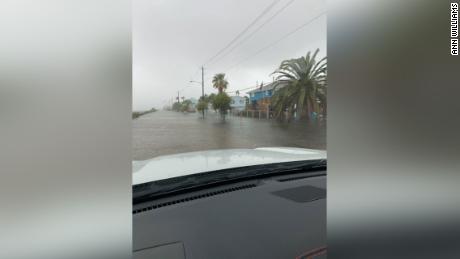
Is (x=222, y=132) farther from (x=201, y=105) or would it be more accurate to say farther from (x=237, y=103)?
(x=237, y=103)

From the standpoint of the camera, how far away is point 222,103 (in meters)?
7.45

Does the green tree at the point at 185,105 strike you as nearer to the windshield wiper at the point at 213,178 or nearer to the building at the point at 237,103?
the building at the point at 237,103

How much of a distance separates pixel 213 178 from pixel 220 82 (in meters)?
6.43

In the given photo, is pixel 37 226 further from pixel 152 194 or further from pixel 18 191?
pixel 152 194

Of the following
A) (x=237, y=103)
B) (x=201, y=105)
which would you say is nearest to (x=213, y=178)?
(x=201, y=105)

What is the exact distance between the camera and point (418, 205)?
1.66ft

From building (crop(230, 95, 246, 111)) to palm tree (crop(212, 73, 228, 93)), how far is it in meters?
0.46

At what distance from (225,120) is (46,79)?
6706 millimetres

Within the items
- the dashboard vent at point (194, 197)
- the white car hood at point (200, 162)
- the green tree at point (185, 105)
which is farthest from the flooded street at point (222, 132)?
the dashboard vent at point (194, 197)

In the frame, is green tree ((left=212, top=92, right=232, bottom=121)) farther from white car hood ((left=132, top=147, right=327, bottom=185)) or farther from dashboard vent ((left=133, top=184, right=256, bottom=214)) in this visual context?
dashboard vent ((left=133, top=184, right=256, bottom=214))

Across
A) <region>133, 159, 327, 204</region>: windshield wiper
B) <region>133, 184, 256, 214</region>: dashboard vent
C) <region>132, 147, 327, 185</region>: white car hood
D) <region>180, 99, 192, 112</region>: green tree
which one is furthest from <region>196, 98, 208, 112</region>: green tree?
<region>133, 184, 256, 214</region>: dashboard vent

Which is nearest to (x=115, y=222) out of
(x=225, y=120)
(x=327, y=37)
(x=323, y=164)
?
(x=327, y=37)

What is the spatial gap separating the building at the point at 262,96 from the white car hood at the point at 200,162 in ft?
12.7

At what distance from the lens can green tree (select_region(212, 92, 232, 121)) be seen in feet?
23.7
